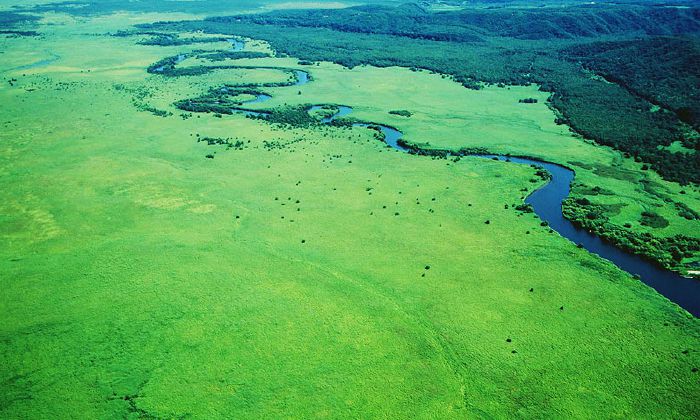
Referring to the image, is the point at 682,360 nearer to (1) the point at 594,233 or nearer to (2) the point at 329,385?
(1) the point at 594,233

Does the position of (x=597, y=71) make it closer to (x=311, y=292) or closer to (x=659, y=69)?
(x=659, y=69)

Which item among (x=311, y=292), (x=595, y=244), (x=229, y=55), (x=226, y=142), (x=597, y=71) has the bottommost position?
(x=311, y=292)

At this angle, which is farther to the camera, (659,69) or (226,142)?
(659,69)

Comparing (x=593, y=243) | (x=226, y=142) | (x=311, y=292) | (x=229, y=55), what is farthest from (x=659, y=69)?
(x=229, y=55)

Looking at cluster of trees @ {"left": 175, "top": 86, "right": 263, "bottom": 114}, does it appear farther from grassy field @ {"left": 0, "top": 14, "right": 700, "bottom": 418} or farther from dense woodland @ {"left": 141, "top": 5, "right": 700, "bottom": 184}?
dense woodland @ {"left": 141, "top": 5, "right": 700, "bottom": 184}

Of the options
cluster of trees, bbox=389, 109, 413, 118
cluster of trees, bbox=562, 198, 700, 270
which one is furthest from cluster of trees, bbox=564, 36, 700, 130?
cluster of trees, bbox=389, 109, 413, 118

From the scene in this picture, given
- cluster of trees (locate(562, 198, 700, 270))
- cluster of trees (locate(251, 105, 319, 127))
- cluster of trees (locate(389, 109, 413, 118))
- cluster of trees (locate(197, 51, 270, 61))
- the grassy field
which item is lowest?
the grassy field
